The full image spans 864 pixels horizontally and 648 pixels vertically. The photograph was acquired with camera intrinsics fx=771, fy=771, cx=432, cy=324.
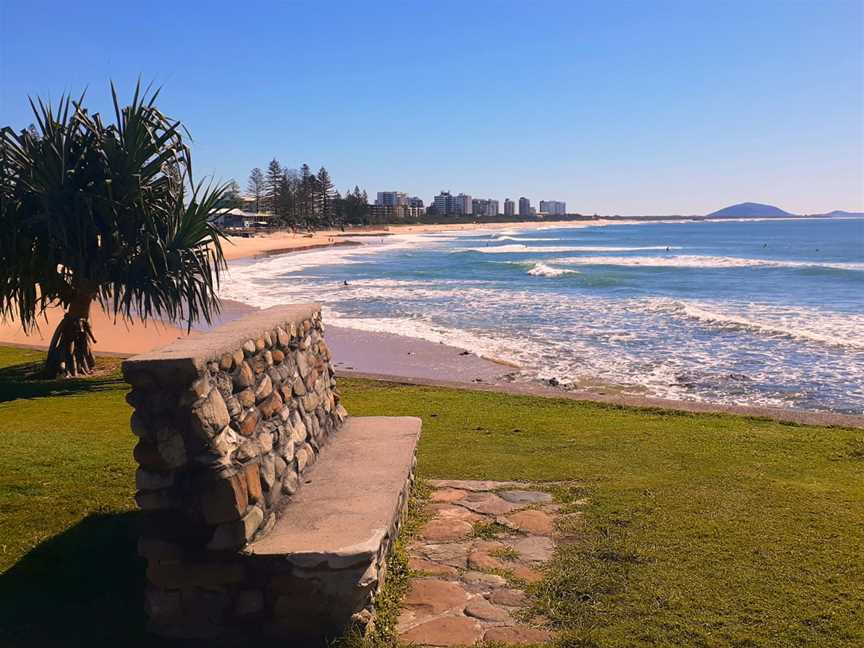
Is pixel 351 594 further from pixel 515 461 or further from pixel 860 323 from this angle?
Result: pixel 860 323

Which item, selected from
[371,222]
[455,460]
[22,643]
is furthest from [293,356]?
[371,222]

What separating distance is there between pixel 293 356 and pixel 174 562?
1.48 m

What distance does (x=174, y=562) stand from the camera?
3.14 meters

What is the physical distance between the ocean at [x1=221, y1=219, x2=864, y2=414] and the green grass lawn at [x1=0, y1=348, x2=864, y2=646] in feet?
13.0

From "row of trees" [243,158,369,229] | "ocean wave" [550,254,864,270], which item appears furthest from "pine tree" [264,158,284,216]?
"ocean wave" [550,254,864,270]

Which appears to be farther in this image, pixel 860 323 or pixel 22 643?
pixel 860 323

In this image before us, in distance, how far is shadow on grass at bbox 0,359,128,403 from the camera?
8969 millimetres

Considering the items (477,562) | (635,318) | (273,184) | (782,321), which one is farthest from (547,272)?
(273,184)

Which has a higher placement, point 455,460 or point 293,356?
point 293,356

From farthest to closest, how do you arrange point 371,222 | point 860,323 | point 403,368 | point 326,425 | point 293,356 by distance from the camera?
point 371,222
point 860,323
point 403,368
point 326,425
point 293,356

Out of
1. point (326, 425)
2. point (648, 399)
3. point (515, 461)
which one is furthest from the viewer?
point (648, 399)

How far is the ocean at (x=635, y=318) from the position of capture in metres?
11.7

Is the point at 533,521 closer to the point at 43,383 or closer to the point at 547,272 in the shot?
the point at 43,383

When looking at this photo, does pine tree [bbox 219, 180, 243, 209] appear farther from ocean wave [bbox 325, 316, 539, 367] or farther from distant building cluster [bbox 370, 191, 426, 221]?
distant building cluster [bbox 370, 191, 426, 221]
